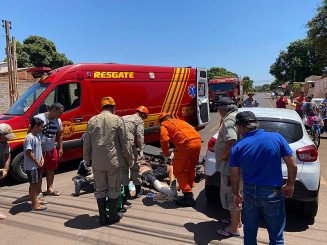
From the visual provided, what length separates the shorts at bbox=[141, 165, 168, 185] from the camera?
6.27m

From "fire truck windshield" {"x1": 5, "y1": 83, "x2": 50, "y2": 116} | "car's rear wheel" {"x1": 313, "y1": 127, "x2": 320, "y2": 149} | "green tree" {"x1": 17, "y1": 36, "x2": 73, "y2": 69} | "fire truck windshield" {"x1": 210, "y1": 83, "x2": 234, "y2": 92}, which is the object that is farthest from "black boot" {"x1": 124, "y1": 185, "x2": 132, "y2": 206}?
"green tree" {"x1": 17, "y1": 36, "x2": 73, "y2": 69}

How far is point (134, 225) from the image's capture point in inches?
183

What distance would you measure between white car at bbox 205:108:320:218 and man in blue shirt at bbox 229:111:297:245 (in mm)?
1395

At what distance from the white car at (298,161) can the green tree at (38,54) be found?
3960cm

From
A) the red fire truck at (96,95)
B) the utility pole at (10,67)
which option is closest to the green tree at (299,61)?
the utility pole at (10,67)

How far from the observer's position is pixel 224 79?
28531 millimetres

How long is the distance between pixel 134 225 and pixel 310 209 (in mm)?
2411

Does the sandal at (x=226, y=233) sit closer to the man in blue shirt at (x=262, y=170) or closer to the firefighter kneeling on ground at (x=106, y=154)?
the man in blue shirt at (x=262, y=170)

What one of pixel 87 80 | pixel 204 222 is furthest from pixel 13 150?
pixel 204 222

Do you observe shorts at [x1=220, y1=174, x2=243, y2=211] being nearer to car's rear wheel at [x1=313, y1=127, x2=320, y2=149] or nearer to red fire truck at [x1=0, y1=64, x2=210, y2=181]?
red fire truck at [x1=0, y1=64, x2=210, y2=181]

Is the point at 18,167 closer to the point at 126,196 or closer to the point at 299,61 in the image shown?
the point at 126,196

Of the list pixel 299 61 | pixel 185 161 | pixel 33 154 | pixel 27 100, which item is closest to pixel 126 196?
pixel 185 161

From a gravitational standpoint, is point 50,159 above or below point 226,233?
above

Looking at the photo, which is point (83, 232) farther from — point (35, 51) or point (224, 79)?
point (35, 51)
